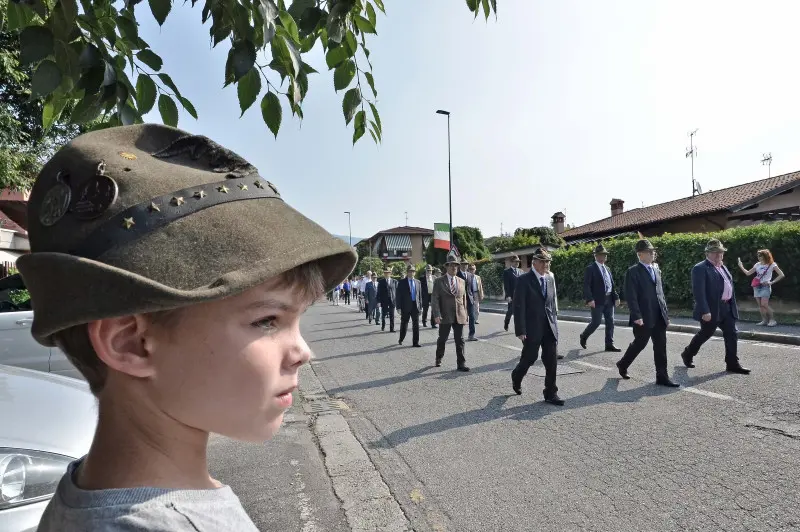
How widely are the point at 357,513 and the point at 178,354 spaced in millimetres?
3126

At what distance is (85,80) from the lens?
5.06 ft

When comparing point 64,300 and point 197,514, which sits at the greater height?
point 64,300

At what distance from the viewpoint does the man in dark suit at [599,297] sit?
10266mm

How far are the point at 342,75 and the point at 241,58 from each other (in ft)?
1.53

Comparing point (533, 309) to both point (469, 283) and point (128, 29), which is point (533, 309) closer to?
point (128, 29)

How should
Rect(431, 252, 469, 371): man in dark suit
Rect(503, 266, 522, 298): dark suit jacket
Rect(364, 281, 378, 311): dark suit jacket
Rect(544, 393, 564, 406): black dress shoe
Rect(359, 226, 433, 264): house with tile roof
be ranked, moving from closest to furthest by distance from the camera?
Rect(544, 393, 564, 406): black dress shoe, Rect(431, 252, 469, 371): man in dark suit, Rect(503, 266, 522, 298): dark suit jacket, Rect(364, 281, 378, 311): dark suit jacket, Rect(359, 226, 433, 264): house with tile roof

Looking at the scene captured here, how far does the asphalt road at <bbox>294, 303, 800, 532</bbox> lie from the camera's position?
3.41 m

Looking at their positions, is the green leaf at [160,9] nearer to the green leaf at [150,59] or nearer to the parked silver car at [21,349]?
Answer: the green leaf at [150,59]

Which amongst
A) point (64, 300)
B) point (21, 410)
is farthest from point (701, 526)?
point (21, 410)

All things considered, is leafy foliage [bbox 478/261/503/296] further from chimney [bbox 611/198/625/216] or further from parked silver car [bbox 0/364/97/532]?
parked silver car [bbox 0/364/97/532]

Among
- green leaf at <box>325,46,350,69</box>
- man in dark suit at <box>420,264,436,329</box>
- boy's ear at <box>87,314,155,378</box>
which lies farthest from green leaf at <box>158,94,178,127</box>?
man in dark suit at <box>420,264,436,329</box>

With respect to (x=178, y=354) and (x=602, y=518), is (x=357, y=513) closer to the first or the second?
(x=602, y=518)

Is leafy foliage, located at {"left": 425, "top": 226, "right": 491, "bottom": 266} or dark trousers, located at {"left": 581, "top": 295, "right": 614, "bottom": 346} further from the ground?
leafy foliage, located at {"left": 425, "top": 226, "right": 491, "bottom": 266}

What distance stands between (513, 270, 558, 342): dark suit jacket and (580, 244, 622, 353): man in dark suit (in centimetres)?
386
